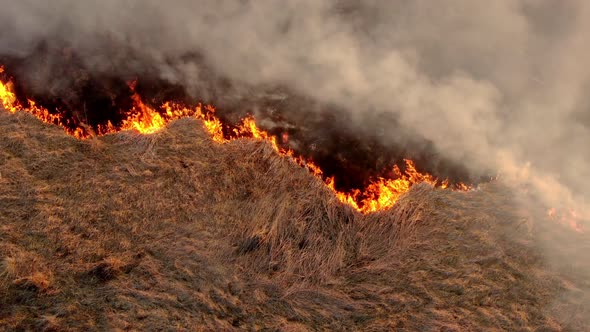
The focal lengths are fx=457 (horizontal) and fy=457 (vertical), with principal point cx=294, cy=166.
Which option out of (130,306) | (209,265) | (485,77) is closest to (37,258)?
(130,306)

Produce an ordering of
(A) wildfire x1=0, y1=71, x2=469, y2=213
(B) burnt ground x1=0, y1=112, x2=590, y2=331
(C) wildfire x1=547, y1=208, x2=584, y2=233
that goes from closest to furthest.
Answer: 1. (B) burnt ground x1=0, y1=112, x2=590, y2=331
2. (C) wildfire x1=547, y1=208, x2=584, y2=233
3. (A) wildfire x1=0, y1=71, x2=469, y2=213

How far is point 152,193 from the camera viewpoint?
4848 millimetres

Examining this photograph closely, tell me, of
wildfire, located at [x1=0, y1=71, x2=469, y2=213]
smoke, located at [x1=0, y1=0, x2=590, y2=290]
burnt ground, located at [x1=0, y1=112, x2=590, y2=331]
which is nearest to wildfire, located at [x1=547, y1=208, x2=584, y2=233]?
burnt ground, located at [x1=0, y1=112, x2=590, y2=331]

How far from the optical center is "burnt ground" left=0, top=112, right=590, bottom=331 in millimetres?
4379

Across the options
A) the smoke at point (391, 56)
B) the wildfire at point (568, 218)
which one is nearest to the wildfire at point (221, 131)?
the smoke at point (391, 56)

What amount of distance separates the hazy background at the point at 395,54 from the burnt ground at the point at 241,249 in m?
0.95

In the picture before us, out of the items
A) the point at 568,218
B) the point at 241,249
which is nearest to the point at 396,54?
the point at 568,218

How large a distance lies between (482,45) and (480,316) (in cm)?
342

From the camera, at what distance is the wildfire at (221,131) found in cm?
520

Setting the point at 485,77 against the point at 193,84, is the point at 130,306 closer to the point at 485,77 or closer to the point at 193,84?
the point at 193,84

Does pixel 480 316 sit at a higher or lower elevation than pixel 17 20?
lower

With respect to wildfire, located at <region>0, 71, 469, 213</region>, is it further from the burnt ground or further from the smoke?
the smoke

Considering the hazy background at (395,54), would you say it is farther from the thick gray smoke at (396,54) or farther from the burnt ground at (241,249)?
the burnt ground at (241,249)

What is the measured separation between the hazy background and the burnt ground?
3.11ft
